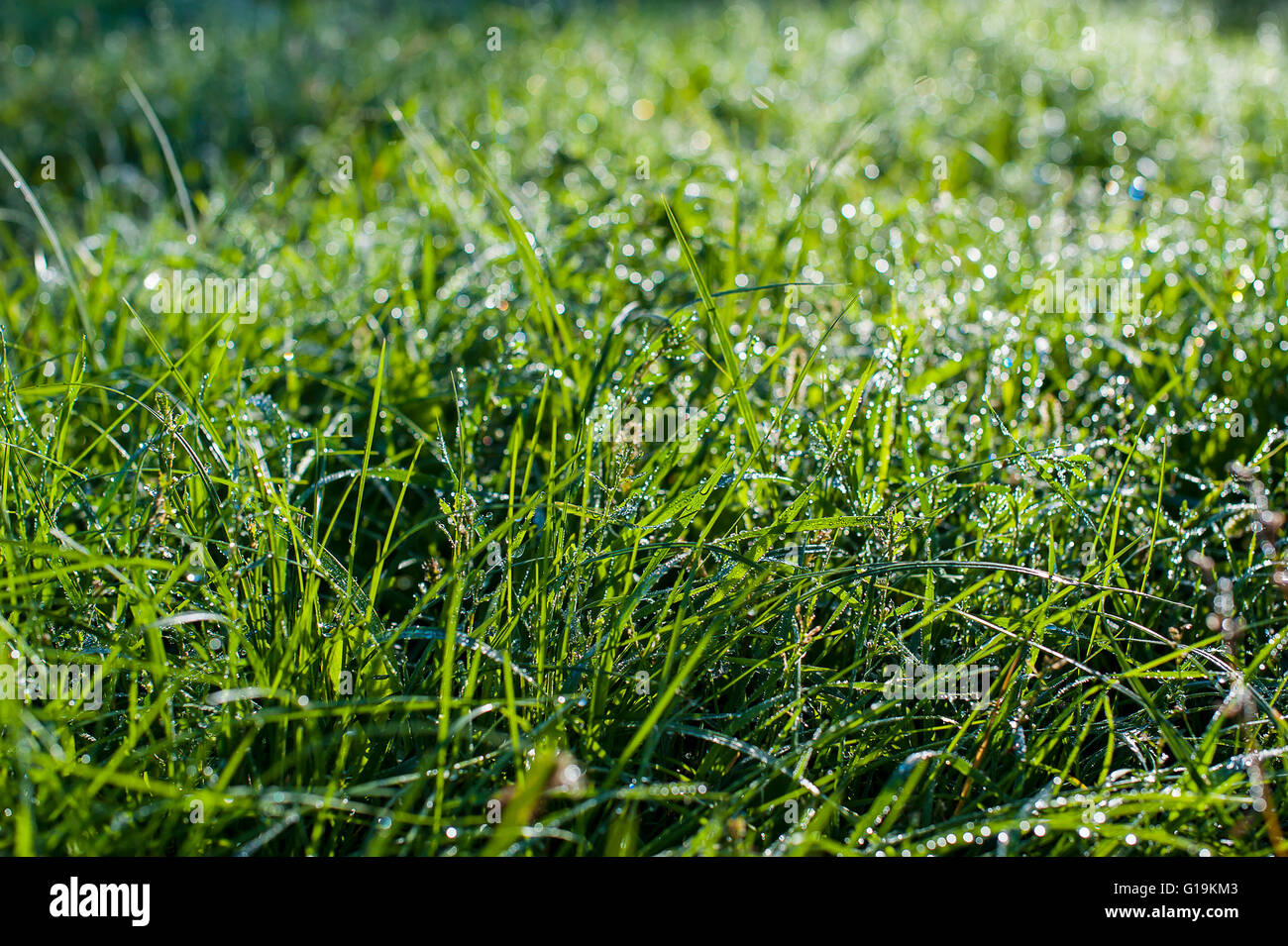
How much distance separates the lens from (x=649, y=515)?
142 cm

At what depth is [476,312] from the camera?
203 cm

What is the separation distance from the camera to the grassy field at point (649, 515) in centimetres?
116

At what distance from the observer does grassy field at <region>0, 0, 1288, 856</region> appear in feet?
3.81

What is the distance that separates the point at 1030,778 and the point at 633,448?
695mm

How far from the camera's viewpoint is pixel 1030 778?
1.31 meters
